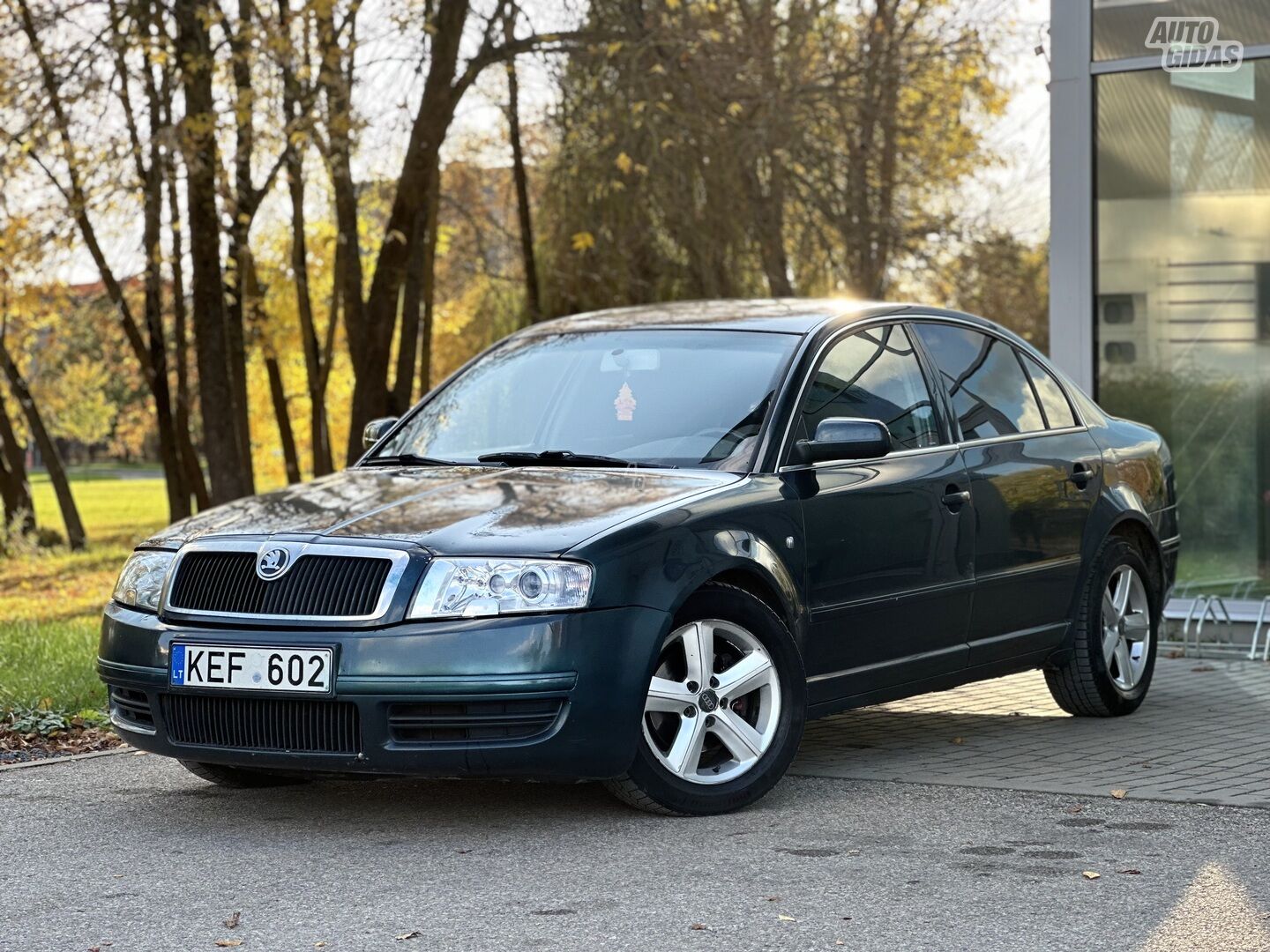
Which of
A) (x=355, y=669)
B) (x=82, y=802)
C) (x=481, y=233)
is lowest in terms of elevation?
(x=82, y=802)

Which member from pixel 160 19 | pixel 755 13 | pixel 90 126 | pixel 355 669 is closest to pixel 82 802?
pixel 355 669

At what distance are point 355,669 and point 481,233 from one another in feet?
72.5

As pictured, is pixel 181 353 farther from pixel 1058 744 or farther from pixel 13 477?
pixel 1058 744

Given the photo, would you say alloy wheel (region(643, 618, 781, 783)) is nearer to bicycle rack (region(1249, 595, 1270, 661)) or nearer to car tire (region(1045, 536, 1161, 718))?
car tire (region(1045, 536, 1161, 718))

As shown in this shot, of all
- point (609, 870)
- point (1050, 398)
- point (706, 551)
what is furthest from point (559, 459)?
Result: point (1050, 398)

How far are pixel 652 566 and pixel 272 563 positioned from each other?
113cm

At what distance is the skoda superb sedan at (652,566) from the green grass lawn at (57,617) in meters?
2.33

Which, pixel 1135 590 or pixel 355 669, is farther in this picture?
pixel 1135 590

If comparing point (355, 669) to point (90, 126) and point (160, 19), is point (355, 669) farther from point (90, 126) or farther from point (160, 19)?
→ point (90, 126)

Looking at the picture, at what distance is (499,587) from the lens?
533 cm

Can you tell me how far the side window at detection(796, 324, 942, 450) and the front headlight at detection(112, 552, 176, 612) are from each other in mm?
2177

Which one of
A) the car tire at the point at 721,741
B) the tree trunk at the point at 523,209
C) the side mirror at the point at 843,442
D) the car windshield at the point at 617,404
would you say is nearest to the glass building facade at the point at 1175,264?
the car windshield at the point at 617,404

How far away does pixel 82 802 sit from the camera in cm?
627

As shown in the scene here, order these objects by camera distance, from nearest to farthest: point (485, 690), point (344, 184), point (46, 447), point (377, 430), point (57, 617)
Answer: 1. point (485, 690)
2. point (377, 430)
3. point (57, 617)
4. point (344, 184)
5. point (46, 447)
